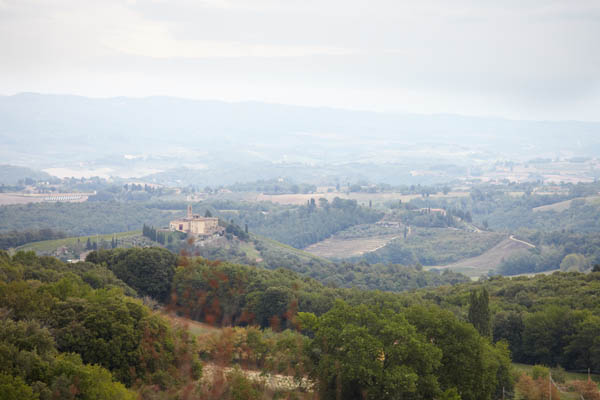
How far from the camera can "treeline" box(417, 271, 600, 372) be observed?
109 feet

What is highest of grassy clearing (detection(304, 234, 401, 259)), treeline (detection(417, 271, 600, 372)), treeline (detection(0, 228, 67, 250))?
treeline (detection(417, 271, 600, 372))

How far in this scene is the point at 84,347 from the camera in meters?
24.9

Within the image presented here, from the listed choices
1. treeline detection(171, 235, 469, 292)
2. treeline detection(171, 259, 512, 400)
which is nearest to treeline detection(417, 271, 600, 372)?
treeline detection(171, 259, 512, 400)

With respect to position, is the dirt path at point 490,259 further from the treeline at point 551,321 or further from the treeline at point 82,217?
the treeline at point 551,321

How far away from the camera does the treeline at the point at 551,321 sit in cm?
3325

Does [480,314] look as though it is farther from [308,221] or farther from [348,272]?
[308,221]

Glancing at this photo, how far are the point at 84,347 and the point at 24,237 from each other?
7852cm

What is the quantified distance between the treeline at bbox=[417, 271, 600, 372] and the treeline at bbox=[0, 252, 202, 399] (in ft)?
67.5

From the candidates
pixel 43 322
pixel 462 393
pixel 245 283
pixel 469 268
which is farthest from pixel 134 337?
pixel 469 268

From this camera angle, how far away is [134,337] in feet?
84.8

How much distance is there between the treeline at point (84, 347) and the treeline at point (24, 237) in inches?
2617

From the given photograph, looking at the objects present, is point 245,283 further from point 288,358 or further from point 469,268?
point 469,268

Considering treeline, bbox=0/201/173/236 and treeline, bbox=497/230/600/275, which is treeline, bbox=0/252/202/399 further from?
treeline, bbox=0/201/173/236

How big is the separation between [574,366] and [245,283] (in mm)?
22232
